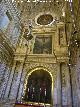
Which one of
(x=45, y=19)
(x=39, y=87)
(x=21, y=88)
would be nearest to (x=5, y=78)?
(x=21, y=88)

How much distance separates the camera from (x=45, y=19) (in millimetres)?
15195

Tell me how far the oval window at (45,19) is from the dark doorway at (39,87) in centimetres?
456

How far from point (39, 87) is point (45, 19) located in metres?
6.09

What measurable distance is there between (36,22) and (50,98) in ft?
21.9

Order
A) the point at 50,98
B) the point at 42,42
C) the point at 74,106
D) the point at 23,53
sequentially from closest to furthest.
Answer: the point at 74,106
the point at 50,98
the point at 23,53
the point at 42,42

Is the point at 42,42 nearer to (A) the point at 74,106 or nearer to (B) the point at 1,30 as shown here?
(B) the point at 1,30

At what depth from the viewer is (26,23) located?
14945 mm

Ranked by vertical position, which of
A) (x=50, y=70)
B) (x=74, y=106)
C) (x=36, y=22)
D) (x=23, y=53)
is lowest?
(x=74, y=106)

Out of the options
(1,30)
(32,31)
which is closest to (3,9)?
(1,30)

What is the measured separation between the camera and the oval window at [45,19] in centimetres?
1494

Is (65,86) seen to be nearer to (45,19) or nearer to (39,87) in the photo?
(39,87)

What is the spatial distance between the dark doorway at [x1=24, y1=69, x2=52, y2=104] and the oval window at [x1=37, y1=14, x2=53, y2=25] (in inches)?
180

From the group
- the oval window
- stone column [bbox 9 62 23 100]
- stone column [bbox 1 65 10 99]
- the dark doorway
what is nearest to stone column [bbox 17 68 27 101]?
stone column [bbox 9 62 23 100]

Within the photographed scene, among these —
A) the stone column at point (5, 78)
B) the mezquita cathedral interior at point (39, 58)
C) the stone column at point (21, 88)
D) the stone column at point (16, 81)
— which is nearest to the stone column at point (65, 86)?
the mezquita cathedral interior at point (39, 58)
